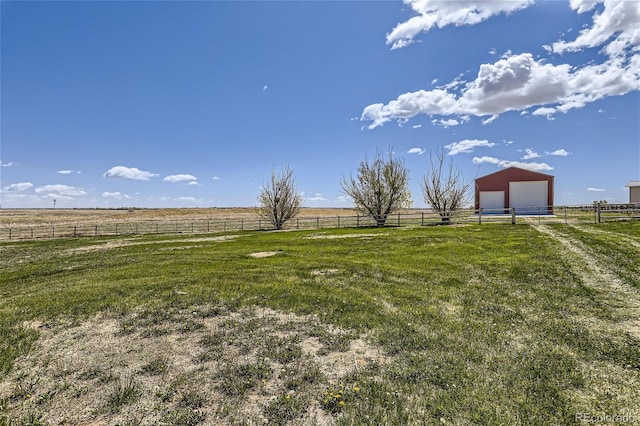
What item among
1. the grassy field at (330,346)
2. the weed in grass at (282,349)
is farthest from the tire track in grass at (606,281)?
the weed in grass at (282,349)

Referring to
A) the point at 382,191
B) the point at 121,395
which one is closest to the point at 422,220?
the point at 382,191

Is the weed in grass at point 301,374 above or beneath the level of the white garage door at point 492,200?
beneath

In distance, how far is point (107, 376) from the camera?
479 cm

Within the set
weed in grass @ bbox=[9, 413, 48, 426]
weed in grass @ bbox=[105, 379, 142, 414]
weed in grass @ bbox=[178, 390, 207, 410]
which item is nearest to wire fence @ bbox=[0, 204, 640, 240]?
weed in grass @ bbox=[178, 390, 207, 410]

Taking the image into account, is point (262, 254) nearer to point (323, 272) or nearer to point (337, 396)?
point (323, 272)

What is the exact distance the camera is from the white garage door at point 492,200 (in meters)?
39.2

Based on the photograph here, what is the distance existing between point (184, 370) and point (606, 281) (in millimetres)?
9993

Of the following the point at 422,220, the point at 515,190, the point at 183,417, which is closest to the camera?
the point at 183,417

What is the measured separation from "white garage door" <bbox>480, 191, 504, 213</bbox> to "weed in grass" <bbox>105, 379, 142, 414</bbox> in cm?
4113

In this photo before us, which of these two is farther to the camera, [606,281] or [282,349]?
[606,281]

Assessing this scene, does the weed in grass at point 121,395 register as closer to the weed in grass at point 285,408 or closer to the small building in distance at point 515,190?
the weed in grass at point 285,408

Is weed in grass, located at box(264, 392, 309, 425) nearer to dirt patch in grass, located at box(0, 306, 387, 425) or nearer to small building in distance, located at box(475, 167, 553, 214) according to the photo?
dirt patch in grass, located at box(0, 306, 387, 425)

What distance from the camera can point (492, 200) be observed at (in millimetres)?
39594

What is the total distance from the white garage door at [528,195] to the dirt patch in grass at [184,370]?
38959mm
